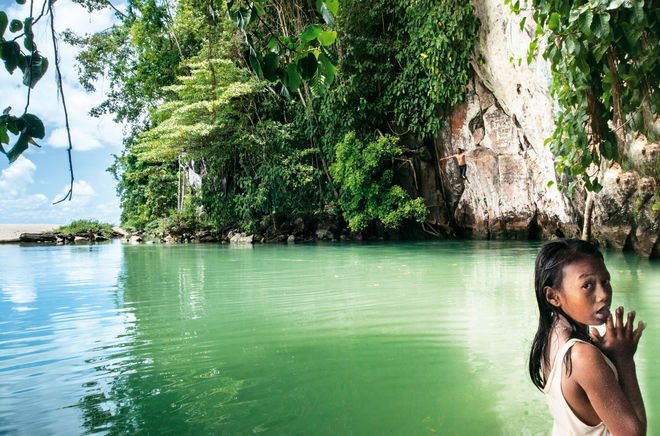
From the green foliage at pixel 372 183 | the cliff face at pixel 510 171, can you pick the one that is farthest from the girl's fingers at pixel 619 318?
the green foliage at pixel 372 183

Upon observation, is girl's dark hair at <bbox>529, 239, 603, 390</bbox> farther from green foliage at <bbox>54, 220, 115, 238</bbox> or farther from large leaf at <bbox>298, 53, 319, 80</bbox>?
green foliage at <bbox>54, 220, 115, 238</bbox>

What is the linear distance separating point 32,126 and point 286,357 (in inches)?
78.3

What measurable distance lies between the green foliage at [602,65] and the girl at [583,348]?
1783mm

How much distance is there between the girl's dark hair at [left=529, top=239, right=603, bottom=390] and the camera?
47.7 inches

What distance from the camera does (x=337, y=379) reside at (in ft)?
7.83

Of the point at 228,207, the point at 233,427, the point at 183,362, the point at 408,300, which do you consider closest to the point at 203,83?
the point at 228,207

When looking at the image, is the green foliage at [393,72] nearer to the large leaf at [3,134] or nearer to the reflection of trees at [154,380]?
the reflection of trees at [154,380]

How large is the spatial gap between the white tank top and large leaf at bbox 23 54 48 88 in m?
1.55

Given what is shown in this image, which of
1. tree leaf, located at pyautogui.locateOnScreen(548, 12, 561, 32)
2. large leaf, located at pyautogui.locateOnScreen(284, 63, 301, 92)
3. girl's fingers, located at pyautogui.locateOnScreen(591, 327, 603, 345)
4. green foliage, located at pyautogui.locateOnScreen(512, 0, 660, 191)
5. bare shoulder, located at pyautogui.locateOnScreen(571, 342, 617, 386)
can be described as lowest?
bare shoulder, located at pyautogui.locateOnScreen(571, 342, 617, 386)

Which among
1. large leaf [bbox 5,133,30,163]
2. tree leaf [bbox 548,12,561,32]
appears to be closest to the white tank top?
large leaf [bbox 5,133,30,163]

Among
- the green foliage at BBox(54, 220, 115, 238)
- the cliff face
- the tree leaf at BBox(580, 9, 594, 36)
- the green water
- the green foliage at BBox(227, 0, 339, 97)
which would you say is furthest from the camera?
the green foliage at BBox(54, 220, 115, 238)

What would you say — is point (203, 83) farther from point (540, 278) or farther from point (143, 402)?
point (540, 278)

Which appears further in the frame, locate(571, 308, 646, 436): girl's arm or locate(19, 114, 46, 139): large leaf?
locate(19, 114, 46, 139): large leaf

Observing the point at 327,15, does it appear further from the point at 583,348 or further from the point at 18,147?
the point at 583,348
